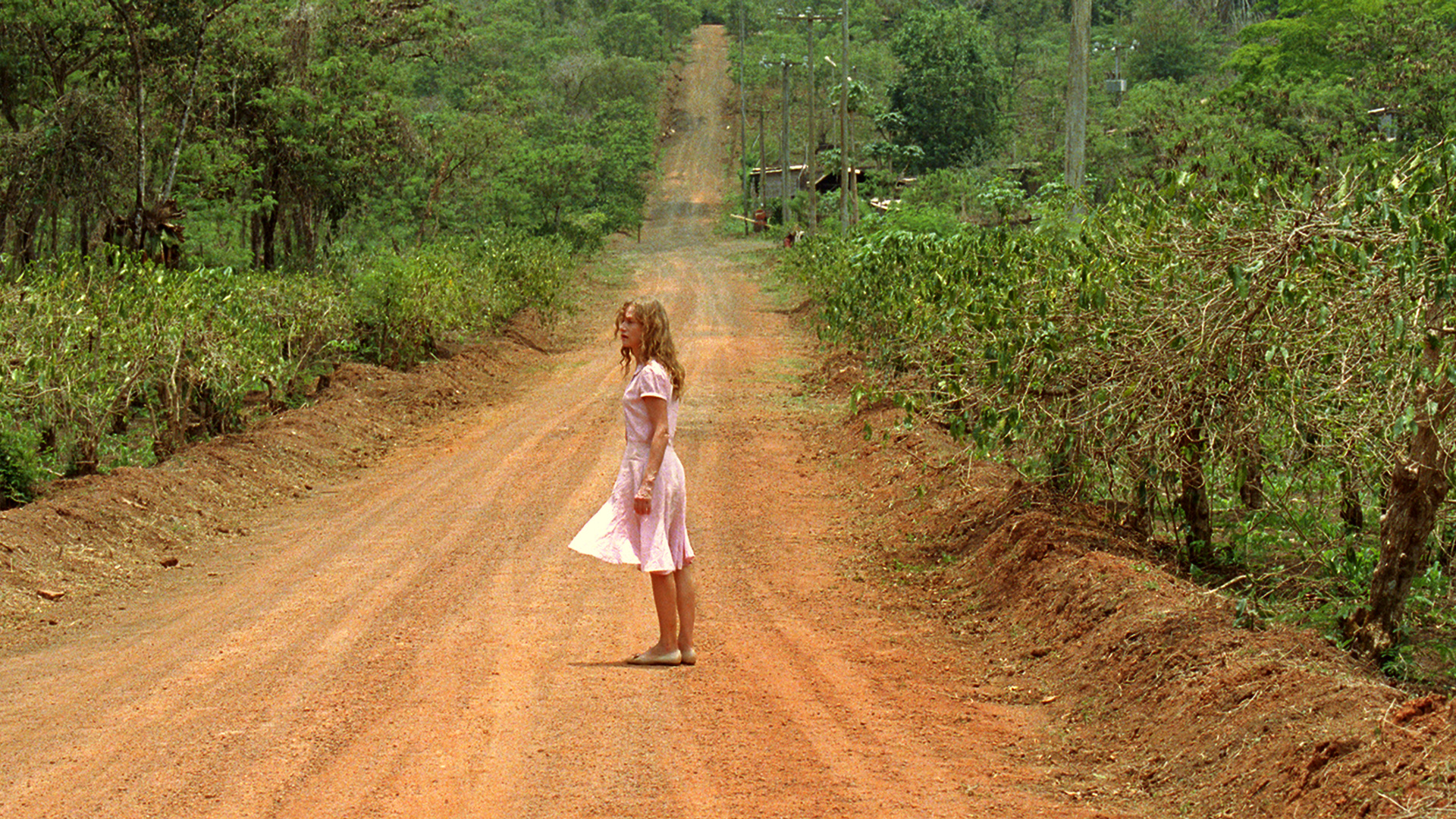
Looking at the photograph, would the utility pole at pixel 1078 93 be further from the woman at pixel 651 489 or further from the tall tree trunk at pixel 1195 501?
the woman at pixel 651 489

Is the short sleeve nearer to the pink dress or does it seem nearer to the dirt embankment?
the pink dress

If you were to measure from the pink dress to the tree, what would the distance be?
173 feet

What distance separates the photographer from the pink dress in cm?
577

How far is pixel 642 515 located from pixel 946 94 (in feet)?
177

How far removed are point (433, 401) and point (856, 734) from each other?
472 inches

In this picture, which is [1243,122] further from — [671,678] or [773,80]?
[773,80]

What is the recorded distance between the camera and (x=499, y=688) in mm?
5602

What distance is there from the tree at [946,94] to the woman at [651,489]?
173 feet

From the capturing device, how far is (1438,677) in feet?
18.5

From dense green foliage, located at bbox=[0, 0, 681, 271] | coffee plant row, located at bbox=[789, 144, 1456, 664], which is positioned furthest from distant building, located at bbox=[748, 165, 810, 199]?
coffee plant row, located at bbox=[789, 144, 1456, 664]

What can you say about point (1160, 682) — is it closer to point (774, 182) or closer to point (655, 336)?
point (655, 336)

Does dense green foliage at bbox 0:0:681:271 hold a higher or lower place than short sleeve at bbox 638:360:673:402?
higher

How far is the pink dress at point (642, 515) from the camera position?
5766 mm

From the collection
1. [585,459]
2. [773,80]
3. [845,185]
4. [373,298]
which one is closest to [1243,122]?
[845,185]
